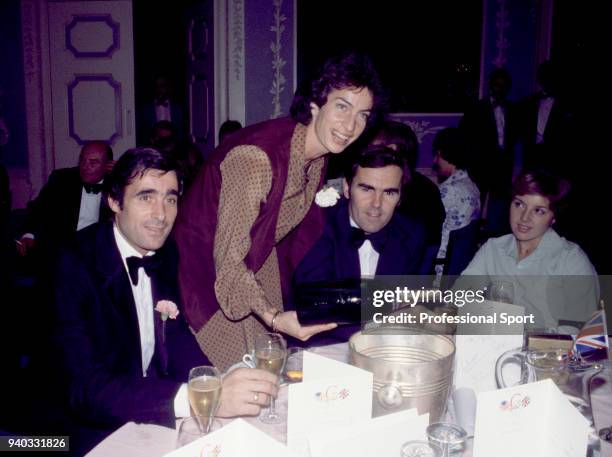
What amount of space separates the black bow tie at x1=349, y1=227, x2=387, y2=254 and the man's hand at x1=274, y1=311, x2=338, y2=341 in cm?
80

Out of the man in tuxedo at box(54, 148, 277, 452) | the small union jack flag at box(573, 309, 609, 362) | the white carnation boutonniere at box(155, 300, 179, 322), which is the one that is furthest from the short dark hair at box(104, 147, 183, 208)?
the small union jack flag at box(573, 309, 609, 362)

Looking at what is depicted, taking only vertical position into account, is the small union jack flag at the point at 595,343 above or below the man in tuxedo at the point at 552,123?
below

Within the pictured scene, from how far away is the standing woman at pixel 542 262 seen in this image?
8.56 ft

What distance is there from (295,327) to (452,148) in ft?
8.41

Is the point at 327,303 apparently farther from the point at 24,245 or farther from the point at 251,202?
the point at 24,245

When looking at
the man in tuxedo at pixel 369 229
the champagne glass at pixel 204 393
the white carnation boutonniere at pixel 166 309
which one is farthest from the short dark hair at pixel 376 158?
the champagne glass at pixel 204 393

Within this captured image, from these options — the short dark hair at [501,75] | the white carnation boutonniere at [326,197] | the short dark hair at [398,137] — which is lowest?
the white carnation boutonniere at [326,197]

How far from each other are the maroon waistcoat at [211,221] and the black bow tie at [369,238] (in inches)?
20.3

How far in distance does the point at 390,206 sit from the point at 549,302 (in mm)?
870

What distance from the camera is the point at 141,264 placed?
199cm

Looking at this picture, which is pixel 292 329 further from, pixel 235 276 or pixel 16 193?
pixel 16 193

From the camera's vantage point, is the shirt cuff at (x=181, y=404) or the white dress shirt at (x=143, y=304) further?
the white dress shirt at (x=143, y=304)

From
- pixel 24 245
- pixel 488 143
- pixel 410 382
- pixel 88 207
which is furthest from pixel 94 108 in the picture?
pixel 410 382

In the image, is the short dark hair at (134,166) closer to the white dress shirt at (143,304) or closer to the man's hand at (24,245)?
the white dress shirt at (143,304)
